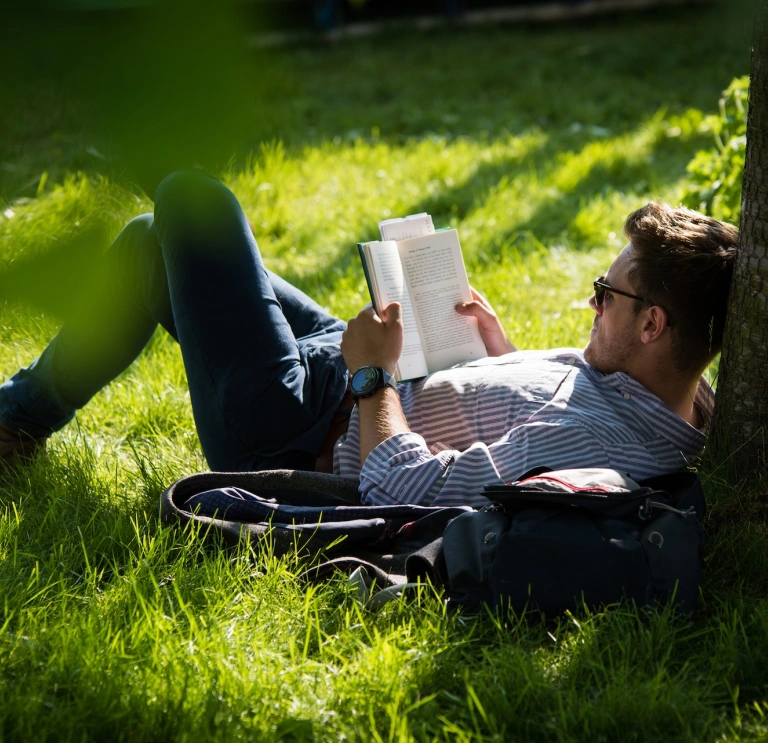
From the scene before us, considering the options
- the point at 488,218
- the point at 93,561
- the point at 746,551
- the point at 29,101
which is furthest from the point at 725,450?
the point at 488,218

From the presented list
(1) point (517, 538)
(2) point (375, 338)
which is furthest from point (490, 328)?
(1) point (517, 538)

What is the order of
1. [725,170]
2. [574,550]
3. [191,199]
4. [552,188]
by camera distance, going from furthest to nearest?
[552,188]
[725,170]
[574,550]
[191,199]

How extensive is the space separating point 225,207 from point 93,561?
1.51 metres

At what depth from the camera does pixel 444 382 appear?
245 cm

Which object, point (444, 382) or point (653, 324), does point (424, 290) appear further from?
point (653, 324)

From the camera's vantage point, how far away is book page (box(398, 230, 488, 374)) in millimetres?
2500

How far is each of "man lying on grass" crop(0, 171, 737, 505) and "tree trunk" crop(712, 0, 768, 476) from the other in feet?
0.41

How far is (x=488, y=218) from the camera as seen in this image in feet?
16.3

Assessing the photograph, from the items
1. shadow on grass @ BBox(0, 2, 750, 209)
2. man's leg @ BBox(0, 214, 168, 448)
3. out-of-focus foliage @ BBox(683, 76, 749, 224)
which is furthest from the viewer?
shadow on grass @ BBox(0, 2, 750, 209)

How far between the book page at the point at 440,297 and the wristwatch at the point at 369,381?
0.99 feet

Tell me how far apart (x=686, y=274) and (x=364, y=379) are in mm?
893

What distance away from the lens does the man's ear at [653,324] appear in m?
2.33

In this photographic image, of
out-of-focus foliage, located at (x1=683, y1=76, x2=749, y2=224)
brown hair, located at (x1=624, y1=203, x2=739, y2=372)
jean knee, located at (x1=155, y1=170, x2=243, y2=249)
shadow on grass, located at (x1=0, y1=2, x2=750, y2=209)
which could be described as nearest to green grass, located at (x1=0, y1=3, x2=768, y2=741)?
jean knee, located at (x1=155, y1=170, x2=243, y2=249)

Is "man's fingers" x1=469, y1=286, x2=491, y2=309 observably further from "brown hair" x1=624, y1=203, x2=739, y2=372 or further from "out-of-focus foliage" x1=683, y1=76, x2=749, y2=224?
"out-of-focus foliage" x1=683, y1=76, x2=749, y2=224
